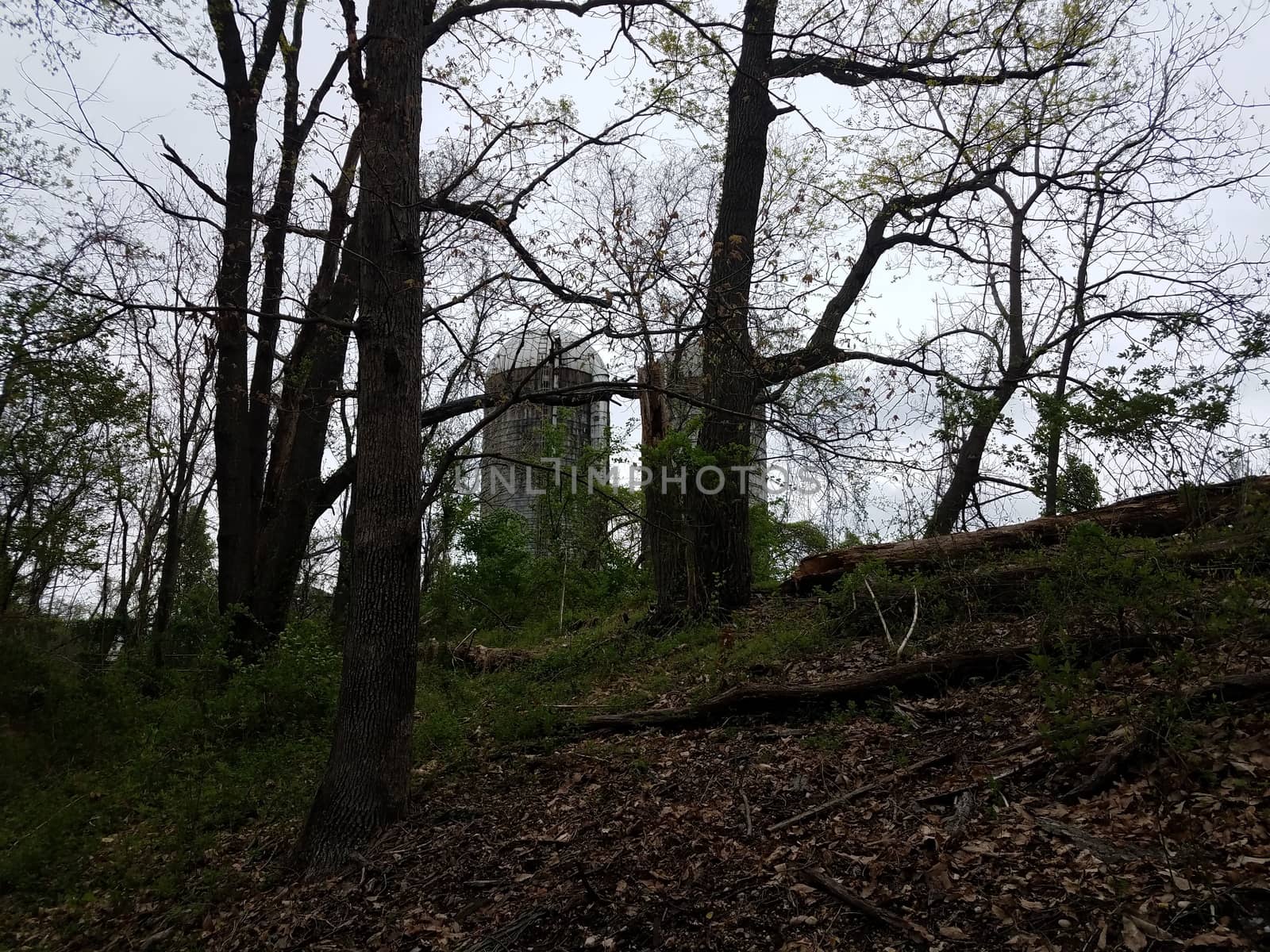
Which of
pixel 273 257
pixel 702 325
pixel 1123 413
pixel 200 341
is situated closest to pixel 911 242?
pixel 1123 413

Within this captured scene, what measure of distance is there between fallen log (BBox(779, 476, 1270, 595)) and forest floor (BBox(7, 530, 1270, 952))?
49.4 inches

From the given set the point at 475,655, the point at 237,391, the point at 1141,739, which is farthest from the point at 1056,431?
the point at 237,391

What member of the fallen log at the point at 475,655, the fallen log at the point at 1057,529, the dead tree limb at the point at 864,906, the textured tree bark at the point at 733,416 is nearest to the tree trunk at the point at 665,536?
the textured tree bark at the point at 733,416

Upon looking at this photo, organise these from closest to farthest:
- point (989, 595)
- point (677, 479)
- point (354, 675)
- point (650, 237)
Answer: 1. point (354, 675)
2. point (650, 237)
3. point (989, 595)
4. point (677, 479)

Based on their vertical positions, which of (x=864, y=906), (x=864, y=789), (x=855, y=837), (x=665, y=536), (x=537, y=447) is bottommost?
(x=864, y=906)

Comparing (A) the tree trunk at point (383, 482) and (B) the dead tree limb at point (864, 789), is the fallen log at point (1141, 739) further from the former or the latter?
(A) the tree trunk at point (383, 482)

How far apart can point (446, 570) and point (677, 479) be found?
24.8 ft

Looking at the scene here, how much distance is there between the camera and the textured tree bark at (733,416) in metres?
7.79

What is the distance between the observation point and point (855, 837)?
11.8ft

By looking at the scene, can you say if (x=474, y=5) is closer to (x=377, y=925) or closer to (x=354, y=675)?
(x=354, y=675)

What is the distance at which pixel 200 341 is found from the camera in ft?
48.8

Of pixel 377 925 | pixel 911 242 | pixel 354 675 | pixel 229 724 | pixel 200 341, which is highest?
pixel 200 341

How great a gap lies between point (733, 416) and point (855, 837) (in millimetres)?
4218

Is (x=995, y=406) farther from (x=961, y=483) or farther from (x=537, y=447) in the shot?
(x=537, y=447)
